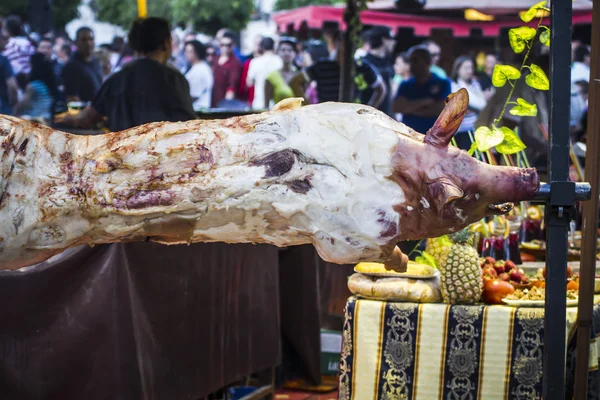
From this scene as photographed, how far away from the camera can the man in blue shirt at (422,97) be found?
886 cm

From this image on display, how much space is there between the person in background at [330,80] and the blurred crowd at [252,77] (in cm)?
1

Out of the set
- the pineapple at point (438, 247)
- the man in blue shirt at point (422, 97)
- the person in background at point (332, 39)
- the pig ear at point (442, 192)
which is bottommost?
the pineapple at point (438, 247)

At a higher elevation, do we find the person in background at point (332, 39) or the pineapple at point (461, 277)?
the person in background at point (332, 39)

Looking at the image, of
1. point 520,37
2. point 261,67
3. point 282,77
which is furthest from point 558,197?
point 261,67

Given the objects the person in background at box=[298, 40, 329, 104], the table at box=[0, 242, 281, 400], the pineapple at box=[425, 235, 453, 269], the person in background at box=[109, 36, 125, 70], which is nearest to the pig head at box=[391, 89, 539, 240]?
the table at box=[0, 242, 281, 400]

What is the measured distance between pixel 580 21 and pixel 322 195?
10.2 meters

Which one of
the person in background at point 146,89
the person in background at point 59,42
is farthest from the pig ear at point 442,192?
the person in background at point 59,42

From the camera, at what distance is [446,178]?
6.55ft

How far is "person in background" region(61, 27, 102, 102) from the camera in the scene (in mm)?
10461

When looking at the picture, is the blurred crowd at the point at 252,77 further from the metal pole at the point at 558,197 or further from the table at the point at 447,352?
the metal pole at the point at 558,197

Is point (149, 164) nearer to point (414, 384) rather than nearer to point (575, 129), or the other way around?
point (414, 384)

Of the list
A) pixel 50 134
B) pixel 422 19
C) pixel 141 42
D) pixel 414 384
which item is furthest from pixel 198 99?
pixel 50 134

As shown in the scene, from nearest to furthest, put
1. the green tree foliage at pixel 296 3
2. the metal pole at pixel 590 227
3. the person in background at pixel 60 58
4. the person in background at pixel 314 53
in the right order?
the metal pole at pixel 590 227, the person in background at pixel 60 58, the person in background at pixel 314 53, the green tree foliage at pixel 296 3

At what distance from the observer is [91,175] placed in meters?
2.05
